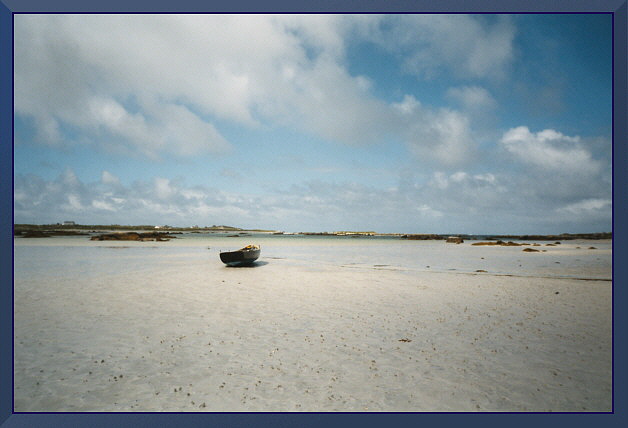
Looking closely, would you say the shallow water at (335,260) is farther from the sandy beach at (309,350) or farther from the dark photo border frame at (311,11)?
the dark photo border frame at (311,11)

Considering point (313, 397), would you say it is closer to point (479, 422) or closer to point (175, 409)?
point (175, 409)

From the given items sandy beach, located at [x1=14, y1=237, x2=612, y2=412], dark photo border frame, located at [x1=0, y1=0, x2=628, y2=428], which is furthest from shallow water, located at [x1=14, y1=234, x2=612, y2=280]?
dark photo border frame, located at [x1=0, y1=0, x2=628, y2=428]

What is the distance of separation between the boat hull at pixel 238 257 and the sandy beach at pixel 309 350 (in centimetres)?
721

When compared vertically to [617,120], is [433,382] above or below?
below

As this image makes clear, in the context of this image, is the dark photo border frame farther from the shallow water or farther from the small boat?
the small boat

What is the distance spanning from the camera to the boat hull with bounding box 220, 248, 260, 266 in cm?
2066

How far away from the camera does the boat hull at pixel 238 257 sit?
67.8ft

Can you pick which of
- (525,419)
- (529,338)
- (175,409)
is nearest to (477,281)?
(529,338)

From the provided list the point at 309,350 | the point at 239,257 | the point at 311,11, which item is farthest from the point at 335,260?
the point at 311,11

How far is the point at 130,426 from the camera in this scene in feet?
13.8

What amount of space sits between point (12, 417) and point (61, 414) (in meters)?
0.88

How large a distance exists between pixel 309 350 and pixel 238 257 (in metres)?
15.2

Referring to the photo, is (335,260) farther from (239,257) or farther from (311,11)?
(311,11)

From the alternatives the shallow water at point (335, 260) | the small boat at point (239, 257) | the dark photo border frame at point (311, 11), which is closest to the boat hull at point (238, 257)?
the small boat at point (239, 257)
